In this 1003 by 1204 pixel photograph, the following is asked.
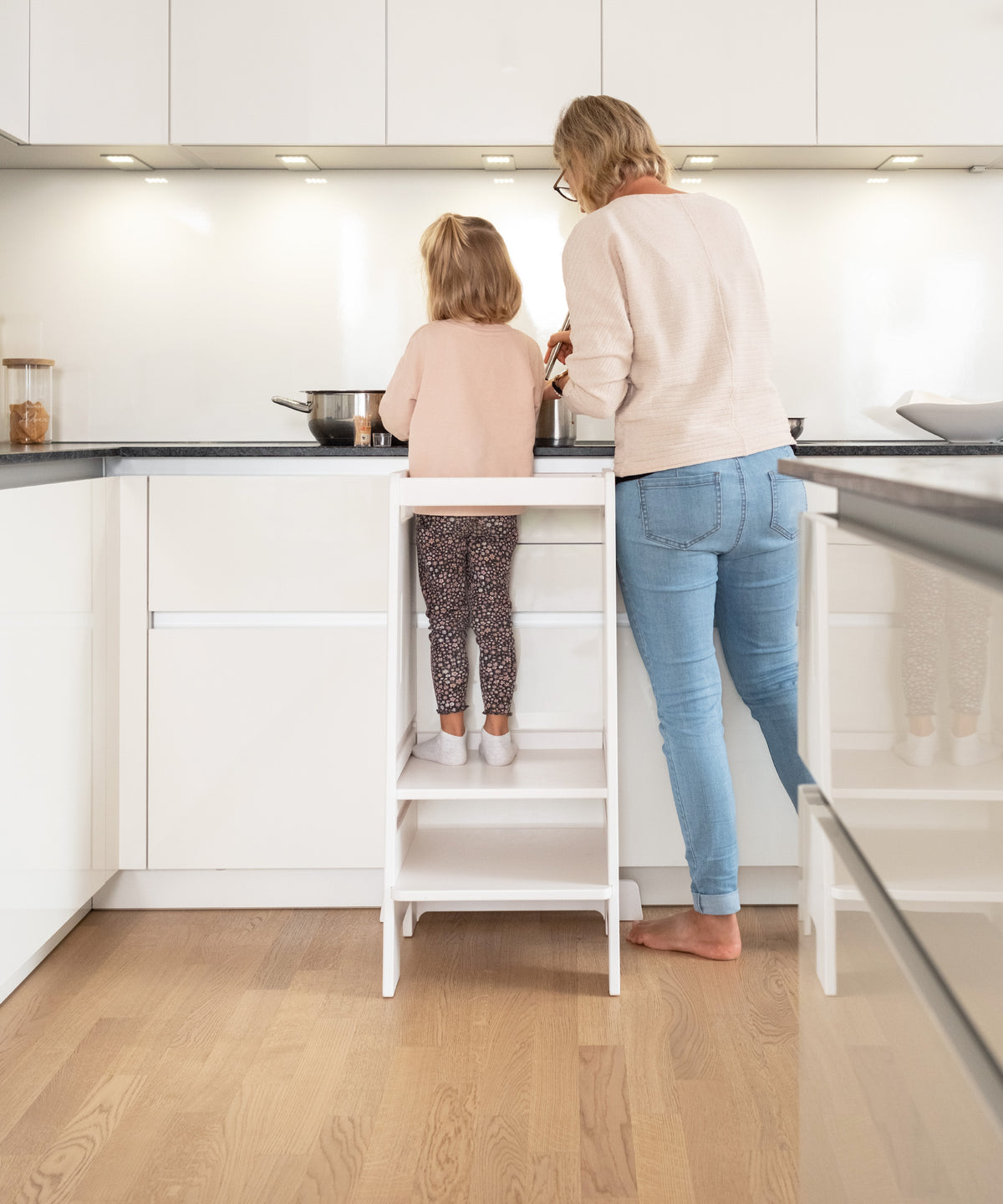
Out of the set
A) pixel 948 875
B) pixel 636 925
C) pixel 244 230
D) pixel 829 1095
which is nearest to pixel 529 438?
pixel 636 925

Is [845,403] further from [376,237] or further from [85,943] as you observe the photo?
[85,943]

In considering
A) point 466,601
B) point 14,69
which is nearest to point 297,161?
point 14,69

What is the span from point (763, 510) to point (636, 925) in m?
0.86

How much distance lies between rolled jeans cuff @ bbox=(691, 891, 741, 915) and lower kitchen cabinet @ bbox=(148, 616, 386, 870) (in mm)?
676

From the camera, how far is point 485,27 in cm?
267

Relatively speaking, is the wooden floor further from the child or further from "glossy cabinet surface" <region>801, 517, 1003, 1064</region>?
Answer: "glossy cabinet surface" <region>801, 517, 1003, 1064</region>

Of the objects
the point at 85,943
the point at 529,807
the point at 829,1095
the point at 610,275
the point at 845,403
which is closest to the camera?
the point at 829,1095

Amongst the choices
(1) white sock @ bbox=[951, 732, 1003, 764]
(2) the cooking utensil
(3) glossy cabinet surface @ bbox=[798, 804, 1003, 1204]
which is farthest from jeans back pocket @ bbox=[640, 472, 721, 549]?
(1) white sock @ bbox=[951, 732, 1003, 764]

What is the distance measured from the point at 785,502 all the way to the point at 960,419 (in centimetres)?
87

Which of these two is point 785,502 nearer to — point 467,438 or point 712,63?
point 467,438

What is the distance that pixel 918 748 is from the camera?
72 centimetres

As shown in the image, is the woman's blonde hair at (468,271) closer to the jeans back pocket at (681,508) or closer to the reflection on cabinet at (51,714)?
the jeans back pocket at (681,508)

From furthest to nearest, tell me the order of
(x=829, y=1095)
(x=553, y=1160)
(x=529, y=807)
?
(x=529, y=807), (x=553, y=1160), (x=829, y=1095)

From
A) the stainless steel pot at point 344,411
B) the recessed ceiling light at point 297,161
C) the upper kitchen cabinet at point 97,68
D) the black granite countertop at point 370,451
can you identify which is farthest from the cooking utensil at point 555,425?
the upper kitchen cabinet at point 97,68
